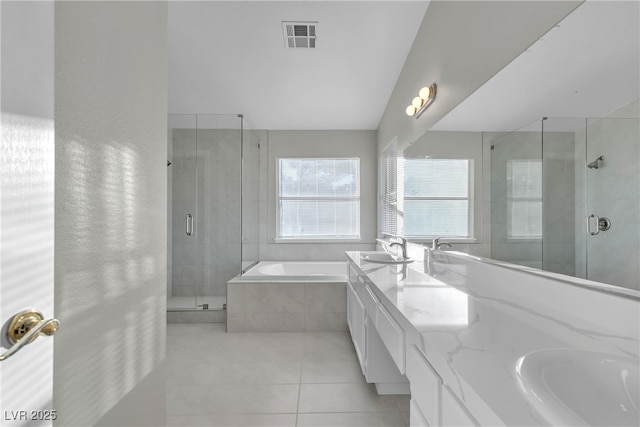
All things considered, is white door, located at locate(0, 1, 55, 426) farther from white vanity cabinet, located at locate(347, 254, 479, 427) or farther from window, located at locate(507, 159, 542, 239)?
window, located at locate(507, 159, 542, 239)

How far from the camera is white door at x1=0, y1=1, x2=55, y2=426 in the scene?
590 mm

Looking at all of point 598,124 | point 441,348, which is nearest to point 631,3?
point 598,124

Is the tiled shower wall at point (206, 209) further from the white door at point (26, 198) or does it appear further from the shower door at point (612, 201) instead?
the shower door at point (612, 201)

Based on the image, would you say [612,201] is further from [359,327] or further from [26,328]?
[359,327]

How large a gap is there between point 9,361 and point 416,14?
8.78 feet

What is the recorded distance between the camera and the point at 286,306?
10.8 ft

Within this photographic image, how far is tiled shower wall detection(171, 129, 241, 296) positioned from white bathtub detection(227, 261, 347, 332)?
539 mm

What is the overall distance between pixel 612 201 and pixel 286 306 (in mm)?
2878

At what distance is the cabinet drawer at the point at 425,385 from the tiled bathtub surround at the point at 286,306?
2.24 metres

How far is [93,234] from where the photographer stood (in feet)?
3.12

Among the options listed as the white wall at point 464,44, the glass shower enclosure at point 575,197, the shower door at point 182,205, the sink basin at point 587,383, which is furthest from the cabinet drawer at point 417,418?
the shower door at point 182,205

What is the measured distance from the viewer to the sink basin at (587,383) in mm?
625

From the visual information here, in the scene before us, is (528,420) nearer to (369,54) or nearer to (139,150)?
(139,150)

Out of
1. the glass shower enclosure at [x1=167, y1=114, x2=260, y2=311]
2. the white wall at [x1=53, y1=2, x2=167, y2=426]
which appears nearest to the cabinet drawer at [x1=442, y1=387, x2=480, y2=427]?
the white wall at [x1=53, y1=2, x2=167, y2=426]
